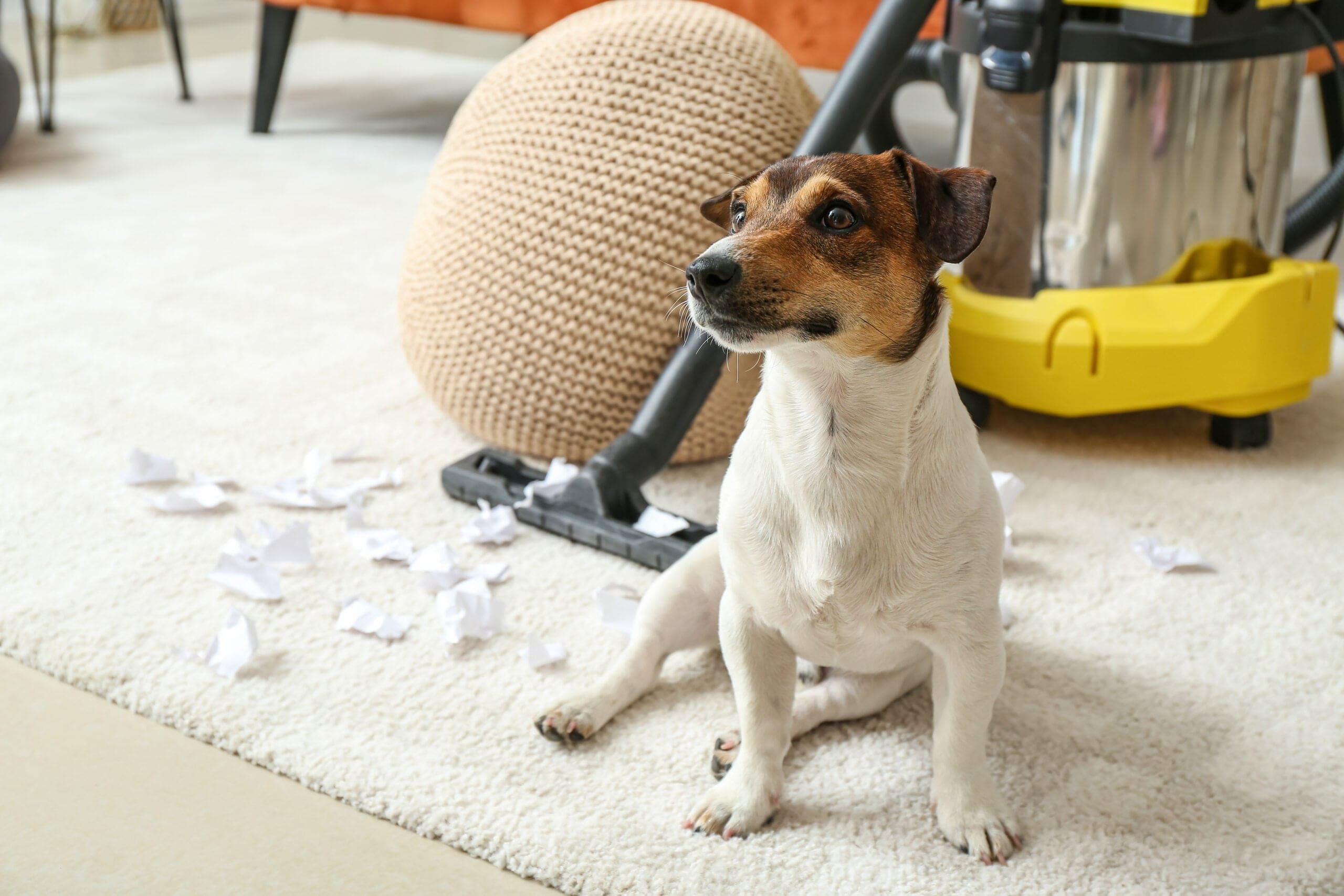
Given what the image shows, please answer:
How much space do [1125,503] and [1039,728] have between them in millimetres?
499

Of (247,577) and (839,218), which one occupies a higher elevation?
(839,218)

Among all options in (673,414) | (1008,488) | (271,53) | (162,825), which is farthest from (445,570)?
(271,53)

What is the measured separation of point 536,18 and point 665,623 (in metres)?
2.12

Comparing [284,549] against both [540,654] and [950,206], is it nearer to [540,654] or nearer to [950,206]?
[540,654]

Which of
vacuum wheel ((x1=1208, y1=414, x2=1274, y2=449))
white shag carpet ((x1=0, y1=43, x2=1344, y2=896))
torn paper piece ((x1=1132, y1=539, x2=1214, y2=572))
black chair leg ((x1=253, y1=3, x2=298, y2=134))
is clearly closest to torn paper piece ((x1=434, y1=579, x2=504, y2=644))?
white shag carpet ((x1=0, y1=43, x2=1344, y2=896))

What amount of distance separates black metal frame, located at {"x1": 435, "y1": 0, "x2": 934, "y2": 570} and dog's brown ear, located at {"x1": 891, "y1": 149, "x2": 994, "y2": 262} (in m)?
0.49

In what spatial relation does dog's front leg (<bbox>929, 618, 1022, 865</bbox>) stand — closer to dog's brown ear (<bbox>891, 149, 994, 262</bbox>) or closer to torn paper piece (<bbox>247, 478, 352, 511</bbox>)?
dog's brown ear (<bbox>891, 149, 994, 262</bbox>)

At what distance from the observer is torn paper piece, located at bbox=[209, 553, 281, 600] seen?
123 cm

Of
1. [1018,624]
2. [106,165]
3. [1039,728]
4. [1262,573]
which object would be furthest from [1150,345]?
[106,165]

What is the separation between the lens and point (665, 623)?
107 cm

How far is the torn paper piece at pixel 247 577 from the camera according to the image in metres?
1.23

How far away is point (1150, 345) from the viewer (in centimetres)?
152

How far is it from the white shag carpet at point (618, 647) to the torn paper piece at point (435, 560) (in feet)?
0.07

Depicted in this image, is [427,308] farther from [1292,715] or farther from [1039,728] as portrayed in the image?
[1292,715]
